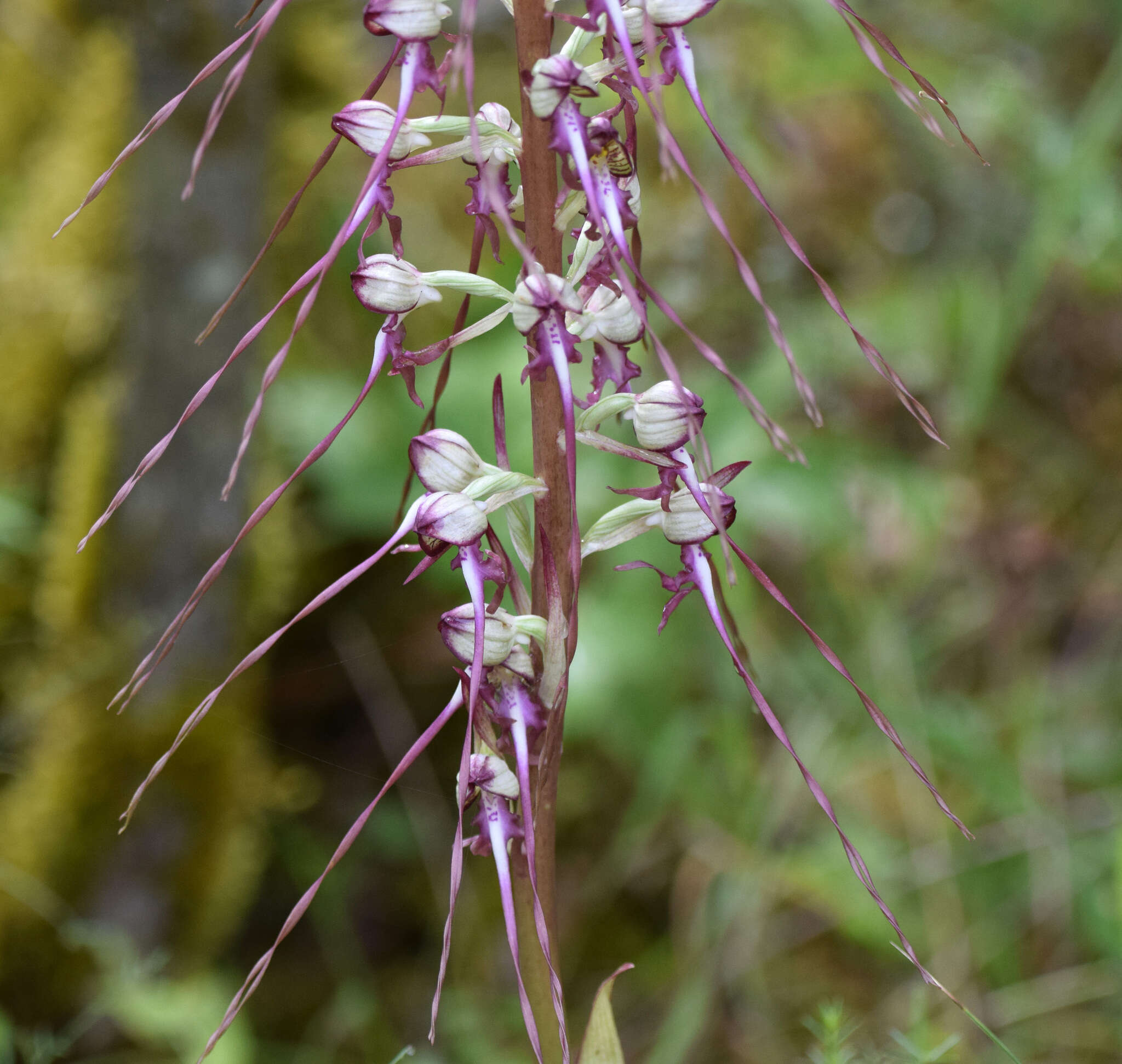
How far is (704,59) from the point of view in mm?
1351

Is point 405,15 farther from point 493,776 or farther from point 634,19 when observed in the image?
→ point 493,776

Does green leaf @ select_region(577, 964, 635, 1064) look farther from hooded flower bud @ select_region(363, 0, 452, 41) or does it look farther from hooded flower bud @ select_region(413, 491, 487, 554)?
hooded flower bud @ select_region(363, 0, 452, 41)

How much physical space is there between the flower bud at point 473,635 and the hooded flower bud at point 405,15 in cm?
24

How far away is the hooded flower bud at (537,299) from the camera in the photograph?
15.7 inches

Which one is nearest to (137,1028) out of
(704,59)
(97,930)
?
(97,930)

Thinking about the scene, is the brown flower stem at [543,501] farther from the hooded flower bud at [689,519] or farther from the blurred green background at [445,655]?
the blurred green background at [445,655]

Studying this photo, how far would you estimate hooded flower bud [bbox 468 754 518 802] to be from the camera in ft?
1.46

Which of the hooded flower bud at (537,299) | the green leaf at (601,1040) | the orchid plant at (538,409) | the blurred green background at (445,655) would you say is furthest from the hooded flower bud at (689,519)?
the blurred green background at (445,655)

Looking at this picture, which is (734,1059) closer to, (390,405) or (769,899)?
(769,899)

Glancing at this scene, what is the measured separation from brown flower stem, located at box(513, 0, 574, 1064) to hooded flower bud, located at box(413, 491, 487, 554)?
0.10 ft

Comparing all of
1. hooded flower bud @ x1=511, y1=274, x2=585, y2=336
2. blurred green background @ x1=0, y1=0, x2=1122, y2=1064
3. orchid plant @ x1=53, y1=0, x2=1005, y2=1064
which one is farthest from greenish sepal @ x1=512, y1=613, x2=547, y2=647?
blurred green background @ x1=0, y1=0, x2=1122, y2=1064

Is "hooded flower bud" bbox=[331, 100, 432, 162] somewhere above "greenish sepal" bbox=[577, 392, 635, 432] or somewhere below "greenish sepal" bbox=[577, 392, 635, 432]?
above

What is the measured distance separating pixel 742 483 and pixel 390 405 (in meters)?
0.58

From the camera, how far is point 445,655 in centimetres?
150
